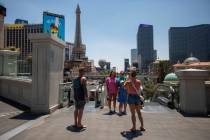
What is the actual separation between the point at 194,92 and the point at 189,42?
581 ft

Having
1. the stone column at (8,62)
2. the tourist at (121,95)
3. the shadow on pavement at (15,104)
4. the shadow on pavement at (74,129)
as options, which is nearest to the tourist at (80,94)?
the shadow on pavement at (74,129)

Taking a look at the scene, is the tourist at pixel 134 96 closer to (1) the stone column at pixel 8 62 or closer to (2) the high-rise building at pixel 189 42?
(1) the stone column at pixel 8 62

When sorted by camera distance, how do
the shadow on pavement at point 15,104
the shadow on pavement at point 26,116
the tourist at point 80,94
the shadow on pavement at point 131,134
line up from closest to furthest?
1. the shadow on pavement at point 131,134
2. the tourist at point 80,94
3. the shadow on pavement at point 26,116
4. the shadow on pavement at point 15,104

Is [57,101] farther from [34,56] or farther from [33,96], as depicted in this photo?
[34,56]

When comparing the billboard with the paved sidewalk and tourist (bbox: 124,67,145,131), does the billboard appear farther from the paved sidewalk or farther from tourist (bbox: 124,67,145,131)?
tourist (bbox: 124,67,145,131)

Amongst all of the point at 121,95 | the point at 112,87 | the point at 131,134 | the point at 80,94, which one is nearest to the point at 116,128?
the point at 131,134

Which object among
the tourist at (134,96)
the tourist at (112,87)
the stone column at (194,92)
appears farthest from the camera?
the tourist at (112,87)

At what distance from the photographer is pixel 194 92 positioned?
9.93 metres

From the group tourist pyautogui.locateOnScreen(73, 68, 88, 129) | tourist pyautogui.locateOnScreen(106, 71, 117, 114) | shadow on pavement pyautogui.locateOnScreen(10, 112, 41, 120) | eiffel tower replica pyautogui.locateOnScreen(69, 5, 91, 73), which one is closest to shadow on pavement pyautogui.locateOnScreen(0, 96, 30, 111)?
shadow on pavement pyautogui.locateOnScreen(10, 112, 41, 120)

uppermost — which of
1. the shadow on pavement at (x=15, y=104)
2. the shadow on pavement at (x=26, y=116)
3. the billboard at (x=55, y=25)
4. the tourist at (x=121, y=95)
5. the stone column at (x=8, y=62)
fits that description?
the billboard at (x=55, y=25)

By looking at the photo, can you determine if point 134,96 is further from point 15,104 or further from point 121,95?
point 15,104

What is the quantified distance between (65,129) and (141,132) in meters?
1.96

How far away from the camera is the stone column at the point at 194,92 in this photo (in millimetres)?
9812

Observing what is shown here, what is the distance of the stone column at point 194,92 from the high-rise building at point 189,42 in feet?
554
